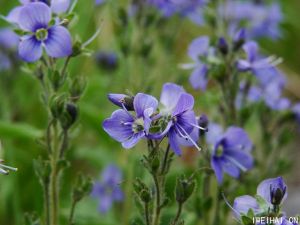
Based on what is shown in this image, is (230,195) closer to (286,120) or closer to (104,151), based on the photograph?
(286,120)

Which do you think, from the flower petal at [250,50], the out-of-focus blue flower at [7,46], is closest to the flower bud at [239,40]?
the flower petal at [250,50]

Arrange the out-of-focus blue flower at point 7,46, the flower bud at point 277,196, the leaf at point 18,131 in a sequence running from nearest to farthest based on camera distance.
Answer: the flower bud at point 277,196 → the leaf at point 18,131 → the out-of-focus blue flower at point 7,46

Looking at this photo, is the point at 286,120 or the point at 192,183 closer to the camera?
the point at 192,183

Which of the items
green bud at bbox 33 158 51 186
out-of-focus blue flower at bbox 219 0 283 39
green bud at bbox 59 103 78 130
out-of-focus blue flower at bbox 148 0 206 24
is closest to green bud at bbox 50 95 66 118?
green bud at bbox 59 103 78 130

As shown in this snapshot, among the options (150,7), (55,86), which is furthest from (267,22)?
(55,86)

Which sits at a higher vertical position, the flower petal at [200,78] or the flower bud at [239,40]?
the flower bud at [239,40]

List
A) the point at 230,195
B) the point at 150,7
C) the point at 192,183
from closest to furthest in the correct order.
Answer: the point at 192,183
the point at 230,195
the point at 150,7

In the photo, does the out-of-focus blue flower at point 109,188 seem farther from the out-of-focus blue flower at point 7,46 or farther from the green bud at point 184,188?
the green bud at point 184,188
